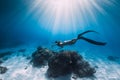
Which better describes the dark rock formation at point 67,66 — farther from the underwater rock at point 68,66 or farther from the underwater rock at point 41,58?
the underwater rock at point 41,58

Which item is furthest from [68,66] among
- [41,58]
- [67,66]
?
[41,58]

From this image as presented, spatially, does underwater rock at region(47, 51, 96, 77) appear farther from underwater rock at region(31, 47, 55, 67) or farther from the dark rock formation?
underwater rock at region(31, 47, 55, 67)

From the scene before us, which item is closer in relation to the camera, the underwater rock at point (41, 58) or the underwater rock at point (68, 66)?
the underwater rock at point (68, 66)

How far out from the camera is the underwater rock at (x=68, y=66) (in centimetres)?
906

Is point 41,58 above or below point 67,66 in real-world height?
above

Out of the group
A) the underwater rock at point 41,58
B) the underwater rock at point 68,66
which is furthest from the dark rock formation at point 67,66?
the underwater rock at point 41,58

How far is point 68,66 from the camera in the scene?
9227 millimetres

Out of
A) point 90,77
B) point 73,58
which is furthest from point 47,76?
point 90,77

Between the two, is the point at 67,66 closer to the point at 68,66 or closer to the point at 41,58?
the point at 68,66

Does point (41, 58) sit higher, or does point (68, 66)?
point (41, 58)

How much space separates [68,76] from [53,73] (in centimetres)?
97

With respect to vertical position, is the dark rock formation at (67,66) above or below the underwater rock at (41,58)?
below

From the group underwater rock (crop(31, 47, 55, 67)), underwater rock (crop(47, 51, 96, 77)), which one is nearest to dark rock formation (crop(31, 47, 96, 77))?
underwater rock (crop(47, 51, 96, 77))

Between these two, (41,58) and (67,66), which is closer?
(67,66)
